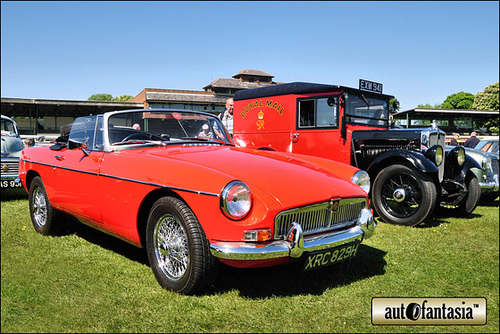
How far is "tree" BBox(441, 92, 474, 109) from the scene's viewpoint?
84.4 metres

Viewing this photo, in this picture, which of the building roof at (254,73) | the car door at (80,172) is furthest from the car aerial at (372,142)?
the building roof at (254,73)

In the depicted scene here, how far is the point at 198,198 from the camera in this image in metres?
2.93

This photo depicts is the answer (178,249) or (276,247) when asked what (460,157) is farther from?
(178,249)

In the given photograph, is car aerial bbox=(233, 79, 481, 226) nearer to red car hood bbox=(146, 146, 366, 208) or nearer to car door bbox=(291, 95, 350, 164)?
car door bbox=(291, 95, 350, 164)

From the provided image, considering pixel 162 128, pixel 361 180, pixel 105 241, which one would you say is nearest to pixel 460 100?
pixel 361 180

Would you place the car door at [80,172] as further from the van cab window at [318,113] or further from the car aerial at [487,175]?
the car aerial at [487,175]

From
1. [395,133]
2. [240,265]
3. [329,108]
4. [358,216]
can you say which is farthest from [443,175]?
[240,265]

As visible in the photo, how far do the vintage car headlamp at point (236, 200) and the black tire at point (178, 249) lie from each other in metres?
0.28

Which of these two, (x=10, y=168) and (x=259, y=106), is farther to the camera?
(x=259, y=106)

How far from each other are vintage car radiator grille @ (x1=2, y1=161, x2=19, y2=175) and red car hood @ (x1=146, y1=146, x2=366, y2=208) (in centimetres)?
576

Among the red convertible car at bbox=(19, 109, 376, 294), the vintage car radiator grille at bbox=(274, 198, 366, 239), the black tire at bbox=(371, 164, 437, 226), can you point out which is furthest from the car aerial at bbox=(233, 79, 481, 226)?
the vintage car radiator grille at bbox=(274, 198, 366, 239)

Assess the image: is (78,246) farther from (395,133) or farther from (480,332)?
(395,133)

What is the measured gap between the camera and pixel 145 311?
9.39 feet

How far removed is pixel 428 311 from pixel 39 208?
440 cm
